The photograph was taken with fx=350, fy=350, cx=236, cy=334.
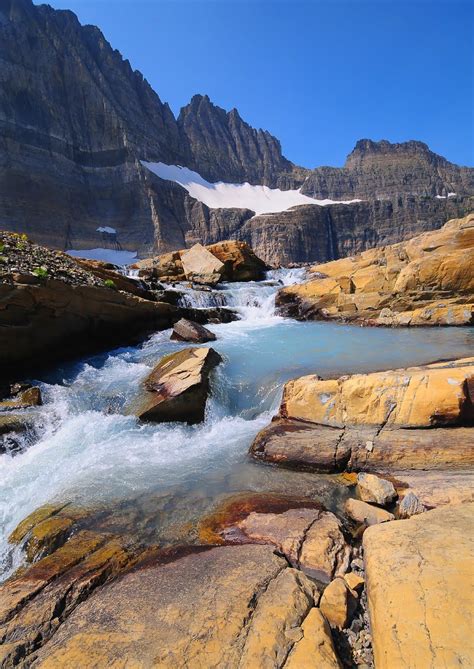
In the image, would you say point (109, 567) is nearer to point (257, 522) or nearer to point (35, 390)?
point (257, 522)

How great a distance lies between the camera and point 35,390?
928cm

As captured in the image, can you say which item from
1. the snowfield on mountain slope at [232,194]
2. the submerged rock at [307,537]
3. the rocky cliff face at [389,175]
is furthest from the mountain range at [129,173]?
the submerged rock at [307,537]

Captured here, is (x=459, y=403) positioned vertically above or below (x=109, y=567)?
above

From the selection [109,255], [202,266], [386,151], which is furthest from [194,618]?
[386,151]

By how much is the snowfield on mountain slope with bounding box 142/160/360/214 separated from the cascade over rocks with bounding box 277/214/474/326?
8656 cm

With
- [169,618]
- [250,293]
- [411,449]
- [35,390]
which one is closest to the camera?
[169,618]

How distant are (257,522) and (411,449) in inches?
108

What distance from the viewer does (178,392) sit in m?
8.35

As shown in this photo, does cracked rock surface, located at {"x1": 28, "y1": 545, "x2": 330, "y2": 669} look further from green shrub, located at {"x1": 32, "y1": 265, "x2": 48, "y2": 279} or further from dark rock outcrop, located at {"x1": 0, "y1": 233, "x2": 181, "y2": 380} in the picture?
green shrub, located at {"x1": 32, "y1": 265, "x2": 48, "y2": 279}

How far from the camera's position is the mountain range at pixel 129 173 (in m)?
69.6

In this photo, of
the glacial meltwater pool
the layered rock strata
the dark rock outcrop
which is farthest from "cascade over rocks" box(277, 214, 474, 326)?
the layered rock strata

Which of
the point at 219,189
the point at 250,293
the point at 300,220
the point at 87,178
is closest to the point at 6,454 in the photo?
the point at 250,293

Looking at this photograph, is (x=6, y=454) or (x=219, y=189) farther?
(x=219, y=189)

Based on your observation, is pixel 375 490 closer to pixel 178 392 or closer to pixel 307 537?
pixel 307 537
